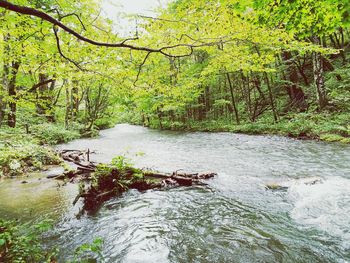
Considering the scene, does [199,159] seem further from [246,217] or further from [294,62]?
[294,62]

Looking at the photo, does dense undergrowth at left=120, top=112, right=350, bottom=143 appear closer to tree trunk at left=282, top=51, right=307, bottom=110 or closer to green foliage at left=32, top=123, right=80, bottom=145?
tree trunk at left=282, top=51, right=307, bottom=110

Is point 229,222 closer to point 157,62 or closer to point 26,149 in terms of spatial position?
point 26,149

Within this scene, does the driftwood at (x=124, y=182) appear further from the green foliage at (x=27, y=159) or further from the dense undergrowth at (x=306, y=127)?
the dense undergrowth at (x=306, y=127)

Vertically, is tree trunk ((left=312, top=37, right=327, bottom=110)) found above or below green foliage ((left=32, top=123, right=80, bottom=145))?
above

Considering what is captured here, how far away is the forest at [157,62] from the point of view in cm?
517

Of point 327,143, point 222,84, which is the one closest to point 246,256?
point 327,143

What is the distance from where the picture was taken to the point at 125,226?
16.9 feet

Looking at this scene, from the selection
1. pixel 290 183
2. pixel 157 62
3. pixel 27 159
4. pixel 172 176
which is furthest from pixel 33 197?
pixel 157 62

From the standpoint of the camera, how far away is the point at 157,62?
1577cm

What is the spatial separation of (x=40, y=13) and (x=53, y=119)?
23649 mm

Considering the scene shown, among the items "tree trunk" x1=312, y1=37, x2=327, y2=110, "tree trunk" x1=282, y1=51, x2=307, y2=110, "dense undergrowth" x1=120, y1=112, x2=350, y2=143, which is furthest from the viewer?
"tree trunk" x1=282, y1=51, x2=307, y2=110

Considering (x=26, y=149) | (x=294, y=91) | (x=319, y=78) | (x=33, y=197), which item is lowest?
(x=33, y=197)

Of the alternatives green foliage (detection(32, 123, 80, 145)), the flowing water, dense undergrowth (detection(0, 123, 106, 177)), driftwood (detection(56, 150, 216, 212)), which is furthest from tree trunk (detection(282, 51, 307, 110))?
green foliage (detection(32, 123, 80, 145))

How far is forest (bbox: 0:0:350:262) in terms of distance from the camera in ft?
17.0
